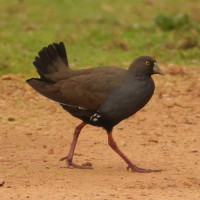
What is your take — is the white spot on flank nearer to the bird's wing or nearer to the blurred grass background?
the bird's wing

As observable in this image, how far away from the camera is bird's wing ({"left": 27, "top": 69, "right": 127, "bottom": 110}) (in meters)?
7.86

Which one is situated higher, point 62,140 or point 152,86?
point 152,86

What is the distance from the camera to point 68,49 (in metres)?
13.2

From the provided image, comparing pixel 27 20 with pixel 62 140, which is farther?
pixel 27 20

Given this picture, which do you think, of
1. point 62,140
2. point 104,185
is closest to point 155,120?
point 62,140

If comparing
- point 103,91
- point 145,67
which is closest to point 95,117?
point 103,91

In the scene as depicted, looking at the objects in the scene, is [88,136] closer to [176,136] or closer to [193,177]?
[176,136]

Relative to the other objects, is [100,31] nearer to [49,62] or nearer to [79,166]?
[49,62]

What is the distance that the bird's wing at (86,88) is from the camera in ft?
25.8

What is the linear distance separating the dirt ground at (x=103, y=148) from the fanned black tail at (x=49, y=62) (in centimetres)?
96

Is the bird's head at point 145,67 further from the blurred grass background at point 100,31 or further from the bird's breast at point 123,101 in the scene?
the blurred grass background at point 100,31

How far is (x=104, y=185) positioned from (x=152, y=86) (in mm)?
1283

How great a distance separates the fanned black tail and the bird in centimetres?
1

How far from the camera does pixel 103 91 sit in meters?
7.85
